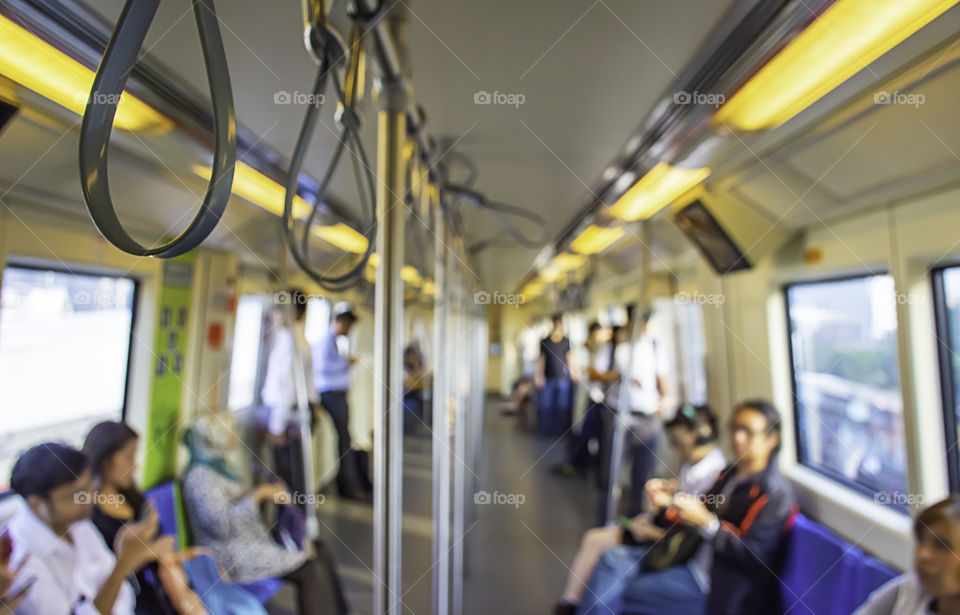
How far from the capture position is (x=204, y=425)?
65 centimetres

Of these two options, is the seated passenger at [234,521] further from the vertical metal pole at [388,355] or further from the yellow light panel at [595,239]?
the yellow light panel at [595,239]

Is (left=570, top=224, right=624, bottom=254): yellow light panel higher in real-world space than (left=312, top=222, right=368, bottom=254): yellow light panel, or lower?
higher

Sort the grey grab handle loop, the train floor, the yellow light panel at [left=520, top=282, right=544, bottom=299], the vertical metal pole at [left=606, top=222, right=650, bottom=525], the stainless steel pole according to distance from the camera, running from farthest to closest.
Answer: the yellow light panel at [left=520, top=282, right=544, bottom=299]
the vertical metal pole at [left=606, top=222, right=650, bottom=525]
the stainless steel pole
the train floor
the grey grab handle loop

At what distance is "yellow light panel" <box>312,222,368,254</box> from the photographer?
2.65 feet

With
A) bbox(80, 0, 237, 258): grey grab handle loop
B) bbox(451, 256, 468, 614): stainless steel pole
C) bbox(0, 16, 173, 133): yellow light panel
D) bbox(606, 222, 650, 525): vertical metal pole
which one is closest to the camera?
bbox(80, 0, 237, 258): grey grab handle loop

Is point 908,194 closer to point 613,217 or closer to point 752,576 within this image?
point 613,217

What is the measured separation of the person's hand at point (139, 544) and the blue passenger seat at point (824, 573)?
137 cm

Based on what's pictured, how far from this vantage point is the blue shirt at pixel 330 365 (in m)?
0.87

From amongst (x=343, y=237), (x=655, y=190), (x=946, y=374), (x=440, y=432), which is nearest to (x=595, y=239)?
(x=655, y=190)

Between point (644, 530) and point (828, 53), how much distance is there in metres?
1.72

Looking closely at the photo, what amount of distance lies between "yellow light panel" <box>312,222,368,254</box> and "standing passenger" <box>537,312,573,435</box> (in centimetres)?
133

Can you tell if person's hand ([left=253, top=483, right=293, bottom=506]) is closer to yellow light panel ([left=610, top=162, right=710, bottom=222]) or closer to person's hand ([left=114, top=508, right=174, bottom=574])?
person's hand ([left=114, top=508, right=174, bottom=574])

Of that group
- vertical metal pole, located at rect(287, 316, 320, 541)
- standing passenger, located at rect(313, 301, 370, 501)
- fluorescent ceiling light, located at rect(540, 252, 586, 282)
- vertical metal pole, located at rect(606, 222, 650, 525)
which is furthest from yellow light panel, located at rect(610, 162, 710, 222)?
vertical metal pole, located at rect(287, 316, 320, 541)

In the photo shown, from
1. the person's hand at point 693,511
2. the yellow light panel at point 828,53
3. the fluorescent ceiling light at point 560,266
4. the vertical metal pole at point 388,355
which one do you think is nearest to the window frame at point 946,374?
the yellow light panel at point 828,53
